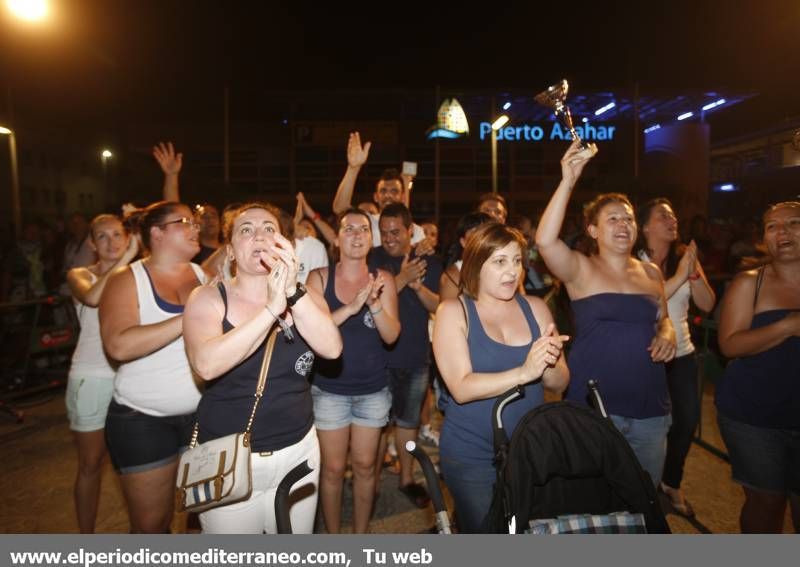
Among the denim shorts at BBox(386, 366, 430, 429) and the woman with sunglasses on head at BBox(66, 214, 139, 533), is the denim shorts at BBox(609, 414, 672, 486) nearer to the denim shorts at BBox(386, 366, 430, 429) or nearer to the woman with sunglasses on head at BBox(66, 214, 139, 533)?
the denim shorts at BBox(386, 366, 430, 429)

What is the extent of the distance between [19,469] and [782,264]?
6.40 meters

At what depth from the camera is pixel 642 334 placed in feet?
9.66

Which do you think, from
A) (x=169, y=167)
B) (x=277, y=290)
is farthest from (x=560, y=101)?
(x=169, y=167)

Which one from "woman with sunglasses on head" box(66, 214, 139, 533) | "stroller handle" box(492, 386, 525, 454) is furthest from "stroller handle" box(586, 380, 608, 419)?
"woman with sunglasses on head" box(66, 214, 139, 533)

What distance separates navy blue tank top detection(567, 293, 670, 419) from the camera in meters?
2.90

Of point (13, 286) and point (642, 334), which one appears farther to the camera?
point (13, 286)

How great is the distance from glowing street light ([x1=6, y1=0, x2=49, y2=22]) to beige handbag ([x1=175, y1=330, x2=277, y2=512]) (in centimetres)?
866

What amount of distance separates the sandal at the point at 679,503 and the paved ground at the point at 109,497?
6cm

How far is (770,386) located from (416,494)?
2.72 metres

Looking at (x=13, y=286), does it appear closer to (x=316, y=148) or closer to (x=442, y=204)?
(x=316, y=148)

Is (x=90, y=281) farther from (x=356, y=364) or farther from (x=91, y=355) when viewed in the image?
(x=356, y=364)

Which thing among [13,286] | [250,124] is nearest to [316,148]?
[250,124]

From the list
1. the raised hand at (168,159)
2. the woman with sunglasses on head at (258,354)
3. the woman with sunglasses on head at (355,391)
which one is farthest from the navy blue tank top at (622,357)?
the raised hand at (168,159)

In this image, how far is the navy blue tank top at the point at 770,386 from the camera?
106 inches
